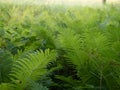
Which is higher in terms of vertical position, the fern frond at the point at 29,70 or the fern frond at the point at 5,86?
the fern frond at the point at 29,70

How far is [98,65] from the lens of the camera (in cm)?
80

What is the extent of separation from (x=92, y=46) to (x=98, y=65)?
0.08 metres

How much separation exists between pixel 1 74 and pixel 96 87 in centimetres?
26

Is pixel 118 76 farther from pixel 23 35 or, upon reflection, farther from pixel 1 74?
pixel 23 35

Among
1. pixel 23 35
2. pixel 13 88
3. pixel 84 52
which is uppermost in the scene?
pixel 23 35

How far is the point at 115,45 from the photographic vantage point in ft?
2.79

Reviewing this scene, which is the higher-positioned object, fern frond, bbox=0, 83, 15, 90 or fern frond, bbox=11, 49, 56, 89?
fern frond, bbox=11, 49, 56, 89

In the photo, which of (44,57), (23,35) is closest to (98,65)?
(44,57)

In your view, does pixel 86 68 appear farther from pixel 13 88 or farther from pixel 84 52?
pixel 13 88

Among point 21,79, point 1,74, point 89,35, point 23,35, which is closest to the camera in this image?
point 21,79

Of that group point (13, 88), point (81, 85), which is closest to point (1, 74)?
point (13, 88)

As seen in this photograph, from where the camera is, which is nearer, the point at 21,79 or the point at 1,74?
the point at 21,79

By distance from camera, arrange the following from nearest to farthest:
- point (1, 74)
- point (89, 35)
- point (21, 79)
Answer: point (21, 79) < point (1, 74) < point (89, 35)

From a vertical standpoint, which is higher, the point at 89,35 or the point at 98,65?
the point at 89,35
